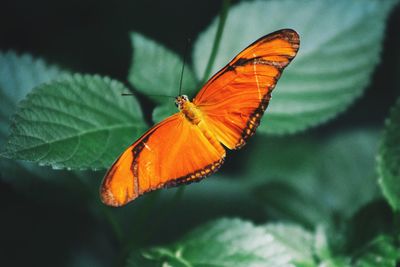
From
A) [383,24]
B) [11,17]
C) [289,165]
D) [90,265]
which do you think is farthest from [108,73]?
[383,24]

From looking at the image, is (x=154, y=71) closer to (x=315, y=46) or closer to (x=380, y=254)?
(x=315, y=46)

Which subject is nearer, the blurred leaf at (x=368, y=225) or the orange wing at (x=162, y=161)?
the orange wing at (x=162, y=161)

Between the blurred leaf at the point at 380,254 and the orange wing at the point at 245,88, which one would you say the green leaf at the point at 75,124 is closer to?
the orange wing at the point at 245,88

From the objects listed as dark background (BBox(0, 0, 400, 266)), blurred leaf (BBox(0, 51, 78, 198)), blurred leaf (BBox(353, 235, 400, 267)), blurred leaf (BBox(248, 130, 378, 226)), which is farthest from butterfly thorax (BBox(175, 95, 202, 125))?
dark background (BBox(0, 0, 400, 266))

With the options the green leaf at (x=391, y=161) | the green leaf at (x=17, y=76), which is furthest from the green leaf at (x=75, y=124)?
the green leaf at (x=391, y=161)

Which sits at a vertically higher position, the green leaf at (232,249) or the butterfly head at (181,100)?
the butterfly head at (181,100)

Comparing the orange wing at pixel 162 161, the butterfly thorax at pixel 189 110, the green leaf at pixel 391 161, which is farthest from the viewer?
the green leaf at pixel 391 161
